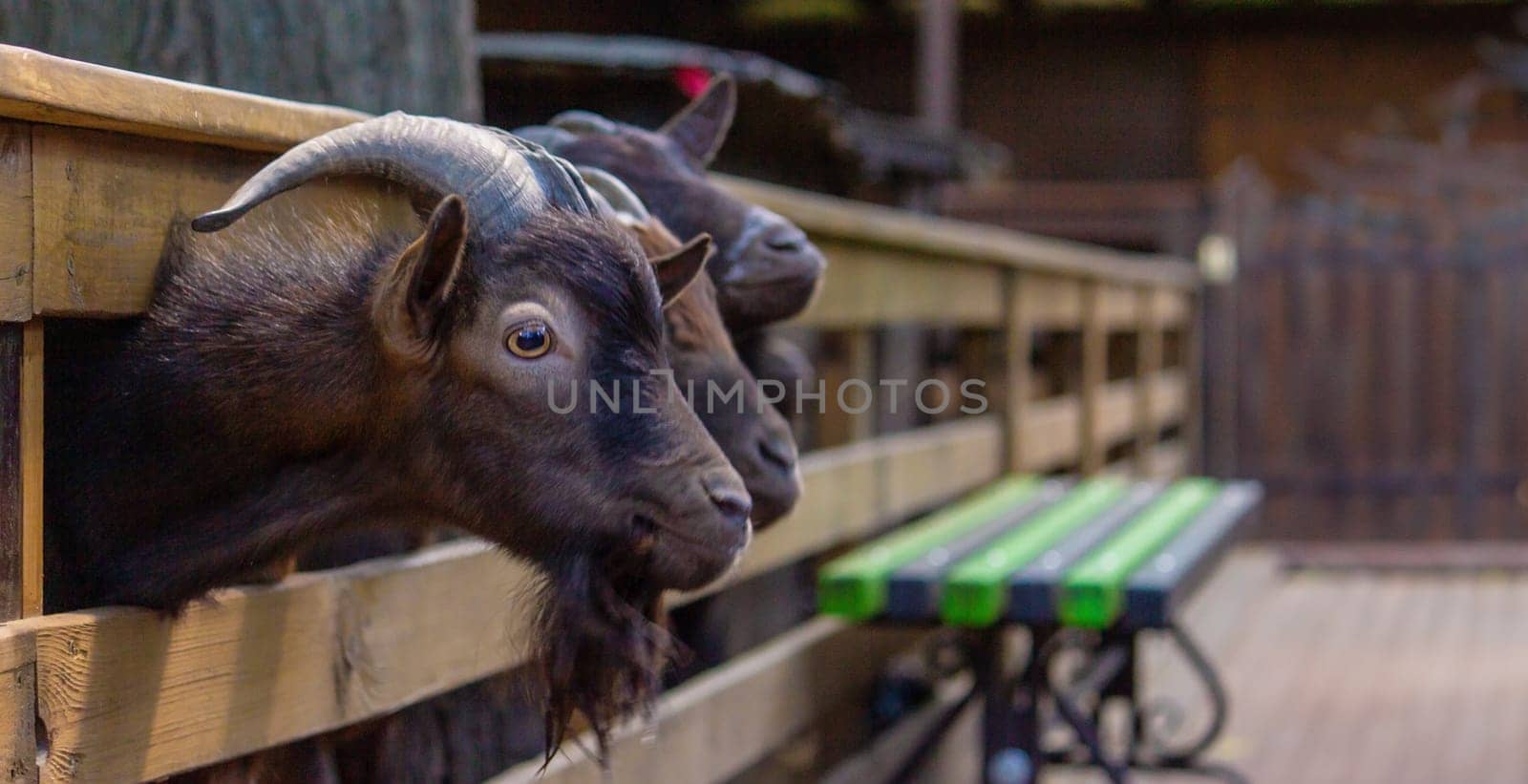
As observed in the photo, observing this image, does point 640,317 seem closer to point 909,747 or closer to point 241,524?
point 241,524

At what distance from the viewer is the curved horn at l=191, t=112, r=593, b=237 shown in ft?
7.32

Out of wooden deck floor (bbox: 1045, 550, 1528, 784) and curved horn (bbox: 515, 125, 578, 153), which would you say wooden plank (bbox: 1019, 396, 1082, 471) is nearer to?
wooden deck floor (bbox: 1045, 550, 1528, 784)

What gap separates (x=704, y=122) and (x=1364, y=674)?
4.42 metres

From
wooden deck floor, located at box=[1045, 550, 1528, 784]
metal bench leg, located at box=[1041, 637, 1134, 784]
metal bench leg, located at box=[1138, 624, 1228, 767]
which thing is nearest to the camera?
metal bench leg, located at box=[1041, 637, 1134, 784]

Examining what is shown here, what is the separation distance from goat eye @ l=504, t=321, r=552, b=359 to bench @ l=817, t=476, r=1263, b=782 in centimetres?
221

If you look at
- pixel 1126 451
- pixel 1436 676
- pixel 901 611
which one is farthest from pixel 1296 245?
pixel 901 611

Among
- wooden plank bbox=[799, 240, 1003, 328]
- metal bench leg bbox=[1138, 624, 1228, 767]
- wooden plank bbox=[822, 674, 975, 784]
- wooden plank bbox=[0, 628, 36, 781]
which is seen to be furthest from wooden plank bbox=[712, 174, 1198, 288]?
wooden plank bbox=[0, 628, 36, 781]

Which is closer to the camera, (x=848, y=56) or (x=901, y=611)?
(x=901, y=611)

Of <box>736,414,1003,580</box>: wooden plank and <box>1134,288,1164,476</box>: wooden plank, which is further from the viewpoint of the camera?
<box>1134,288,1164,476</box>: wooden plank

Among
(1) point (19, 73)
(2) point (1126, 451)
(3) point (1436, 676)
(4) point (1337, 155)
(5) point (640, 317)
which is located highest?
(4) point (1337, 155)

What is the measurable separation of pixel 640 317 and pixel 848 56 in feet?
45.9

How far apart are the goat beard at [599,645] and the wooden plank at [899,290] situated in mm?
1848

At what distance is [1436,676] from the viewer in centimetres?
681

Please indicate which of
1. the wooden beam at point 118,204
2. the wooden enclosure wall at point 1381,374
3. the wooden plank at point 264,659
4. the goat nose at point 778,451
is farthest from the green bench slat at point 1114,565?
the wooden enclosure wall at point 1381,374
